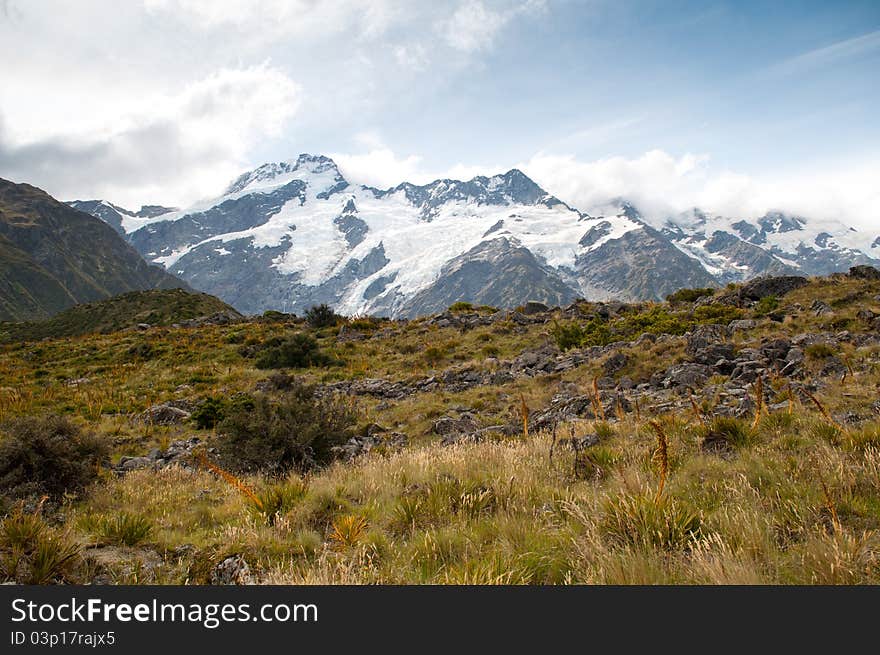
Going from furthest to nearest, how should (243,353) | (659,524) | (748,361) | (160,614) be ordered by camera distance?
(243,353) → (748,361) → (659,524) → (160,614)

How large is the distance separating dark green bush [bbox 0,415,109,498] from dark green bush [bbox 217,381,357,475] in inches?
92.4

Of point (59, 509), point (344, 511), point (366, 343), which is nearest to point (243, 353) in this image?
point (366, 343)

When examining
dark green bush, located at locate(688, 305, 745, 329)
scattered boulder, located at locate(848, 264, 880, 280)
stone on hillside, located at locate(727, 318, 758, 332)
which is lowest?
stone on hillside, located at locate(727, 318, 758, 332)

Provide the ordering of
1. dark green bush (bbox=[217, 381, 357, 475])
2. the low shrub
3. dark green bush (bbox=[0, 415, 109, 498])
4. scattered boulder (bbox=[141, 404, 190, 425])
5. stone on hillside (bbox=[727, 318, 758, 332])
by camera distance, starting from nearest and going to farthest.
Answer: dark green bush (bbox=[0, 415, 109, 498])
dark green bush (bbox=[217, 381, 357, 475])
the low shrub
scattered boulder (bbox=[141, 404, 190, 425])
stone on hillside (bbox=[727, 318, 758, 332])

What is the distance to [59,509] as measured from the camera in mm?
6852

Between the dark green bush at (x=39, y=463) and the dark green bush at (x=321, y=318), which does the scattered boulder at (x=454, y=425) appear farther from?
the dark green bush at (x=321, y=318)

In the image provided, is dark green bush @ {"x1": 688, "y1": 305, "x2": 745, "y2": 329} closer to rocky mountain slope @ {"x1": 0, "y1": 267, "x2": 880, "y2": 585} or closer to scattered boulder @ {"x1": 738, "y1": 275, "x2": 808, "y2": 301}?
rocky mountain slope @ {"x1": 0, "y1": 267, "x2": 880, "y2": 585}

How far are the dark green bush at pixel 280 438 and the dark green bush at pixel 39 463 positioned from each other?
2347mm

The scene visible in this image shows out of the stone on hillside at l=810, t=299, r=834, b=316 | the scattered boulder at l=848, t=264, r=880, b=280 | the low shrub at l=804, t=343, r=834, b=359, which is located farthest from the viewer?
the scattered boulder at l=848, t=264, r=880, b=280

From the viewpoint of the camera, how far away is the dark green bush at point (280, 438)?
9023 mm

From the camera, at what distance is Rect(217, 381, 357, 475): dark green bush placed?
9.02 metres

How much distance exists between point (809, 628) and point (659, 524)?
1351 mm

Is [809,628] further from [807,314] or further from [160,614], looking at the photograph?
[807,314]

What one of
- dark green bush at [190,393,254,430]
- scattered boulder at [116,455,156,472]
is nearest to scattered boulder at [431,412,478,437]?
dark green bush at [190,393,254,430]
